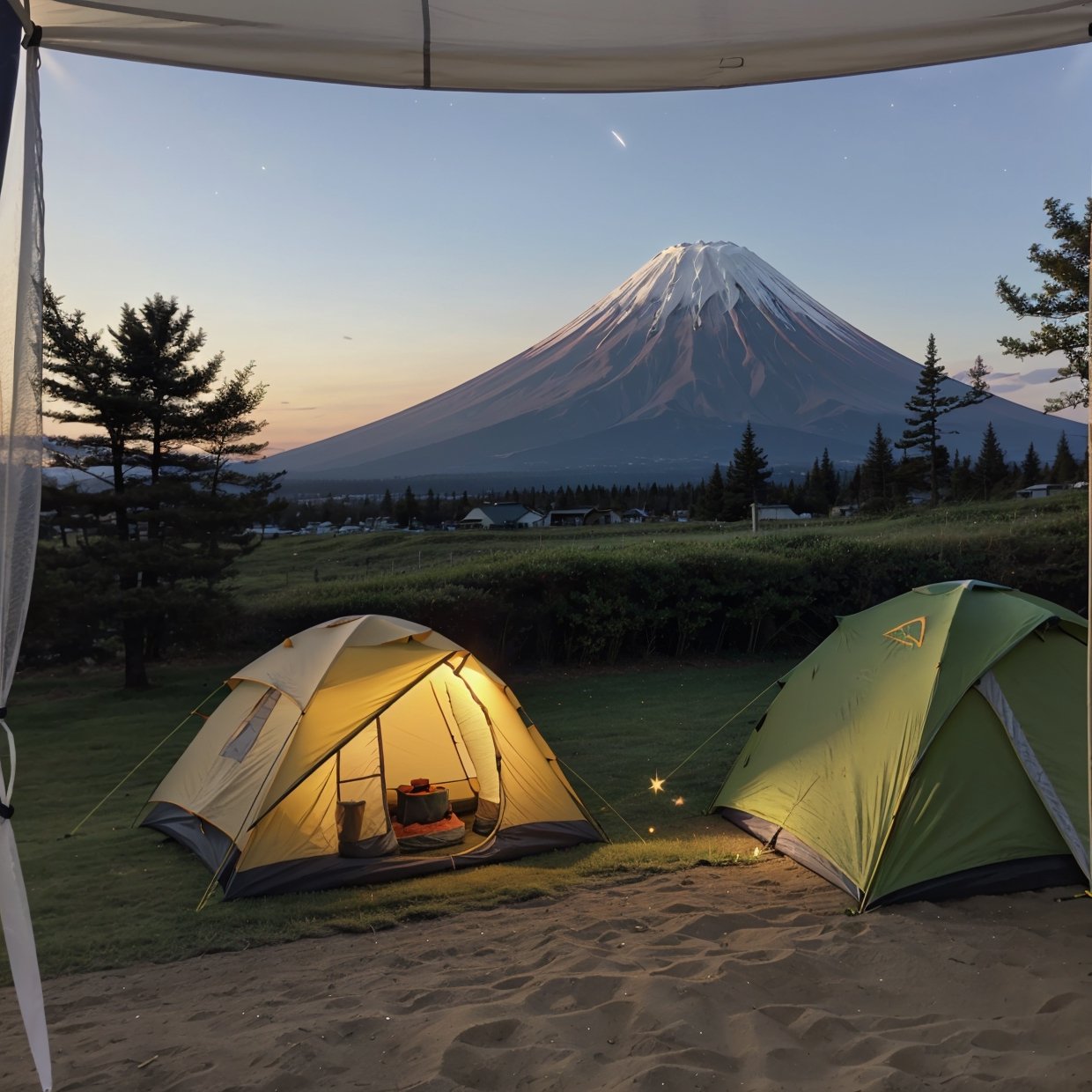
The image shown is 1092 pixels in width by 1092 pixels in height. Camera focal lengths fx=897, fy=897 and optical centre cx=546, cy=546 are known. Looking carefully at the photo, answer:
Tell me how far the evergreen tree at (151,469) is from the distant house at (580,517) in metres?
10.8

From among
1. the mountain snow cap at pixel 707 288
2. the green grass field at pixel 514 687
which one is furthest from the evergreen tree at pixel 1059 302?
the mountain snow cap at pixel 707 288

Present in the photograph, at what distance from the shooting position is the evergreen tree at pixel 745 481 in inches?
903

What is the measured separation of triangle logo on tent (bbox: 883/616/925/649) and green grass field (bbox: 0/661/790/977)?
1566mm

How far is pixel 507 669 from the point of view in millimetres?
11664

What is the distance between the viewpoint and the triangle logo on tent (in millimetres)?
4949

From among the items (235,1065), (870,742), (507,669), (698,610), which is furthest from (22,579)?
(698,610)

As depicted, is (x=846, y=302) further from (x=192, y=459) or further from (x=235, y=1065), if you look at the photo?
(x=235, y=1065)

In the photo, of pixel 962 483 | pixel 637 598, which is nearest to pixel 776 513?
pixel 962 483

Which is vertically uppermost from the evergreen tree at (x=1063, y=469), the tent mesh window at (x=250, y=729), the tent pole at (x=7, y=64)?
the evergreen tree at (x=1063, y=469)

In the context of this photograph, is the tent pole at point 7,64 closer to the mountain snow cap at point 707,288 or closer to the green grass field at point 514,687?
the green grass field at point 514,687

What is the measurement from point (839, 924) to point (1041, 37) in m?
3.41

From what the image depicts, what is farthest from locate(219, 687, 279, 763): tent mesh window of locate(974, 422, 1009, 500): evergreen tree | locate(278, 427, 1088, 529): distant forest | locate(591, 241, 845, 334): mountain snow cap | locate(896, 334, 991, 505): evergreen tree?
locate(591, 241, 845, 334): mountain snow cap

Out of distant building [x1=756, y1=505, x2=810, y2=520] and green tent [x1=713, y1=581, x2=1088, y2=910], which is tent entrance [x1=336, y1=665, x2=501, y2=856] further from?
distant building [x1=756, y1=505, x2=810, y2=520]

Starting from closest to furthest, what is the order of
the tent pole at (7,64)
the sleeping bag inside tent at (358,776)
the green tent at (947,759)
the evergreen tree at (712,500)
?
the tent pole at (7,64) → the green tent at (947,759) → the sleeping bag inside tent at (358,776) → the evergreen tree at (712,500)
